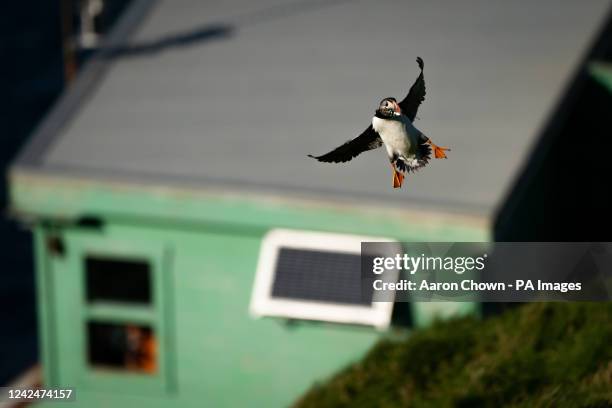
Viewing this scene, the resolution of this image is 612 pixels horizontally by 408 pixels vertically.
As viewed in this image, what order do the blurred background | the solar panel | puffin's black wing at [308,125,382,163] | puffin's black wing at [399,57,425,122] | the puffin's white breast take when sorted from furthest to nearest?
the blurred background, the solar panel, puffin's black wing at [399,57,425,122], puffin's black wing at [308,125,382,163], the puffin's white breast

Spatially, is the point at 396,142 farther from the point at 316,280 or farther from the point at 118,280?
the point at 118,280

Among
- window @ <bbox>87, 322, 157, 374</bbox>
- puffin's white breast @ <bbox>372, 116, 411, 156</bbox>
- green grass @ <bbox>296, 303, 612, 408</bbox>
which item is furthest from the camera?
window @ <bbox>87, 322, 157, 374</bbox>

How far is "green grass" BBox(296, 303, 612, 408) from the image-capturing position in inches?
209

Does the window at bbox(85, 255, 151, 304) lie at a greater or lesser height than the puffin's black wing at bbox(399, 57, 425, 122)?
lesser

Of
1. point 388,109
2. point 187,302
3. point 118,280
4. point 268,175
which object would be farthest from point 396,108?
point 118,280

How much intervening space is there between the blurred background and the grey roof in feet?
0.08

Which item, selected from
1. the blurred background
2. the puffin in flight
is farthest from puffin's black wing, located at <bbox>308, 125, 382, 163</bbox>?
the blurred background

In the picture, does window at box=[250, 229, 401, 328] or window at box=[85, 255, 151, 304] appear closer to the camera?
window at box=[250, 229, 401, 328]

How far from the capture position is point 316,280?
8875 millimetres

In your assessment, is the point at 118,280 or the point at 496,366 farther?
the point at 118,280

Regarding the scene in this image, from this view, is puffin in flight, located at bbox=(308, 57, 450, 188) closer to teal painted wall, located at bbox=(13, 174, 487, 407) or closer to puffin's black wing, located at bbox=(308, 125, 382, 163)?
puffin's black wing, located at bbox=(308, 125, 382, 163)

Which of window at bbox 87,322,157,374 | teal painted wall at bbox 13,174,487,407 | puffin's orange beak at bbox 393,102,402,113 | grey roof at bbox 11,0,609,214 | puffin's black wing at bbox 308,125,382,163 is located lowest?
window at bbox 87,322,157,374

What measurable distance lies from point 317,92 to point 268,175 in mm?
1347

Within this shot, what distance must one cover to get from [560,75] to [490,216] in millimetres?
2314
